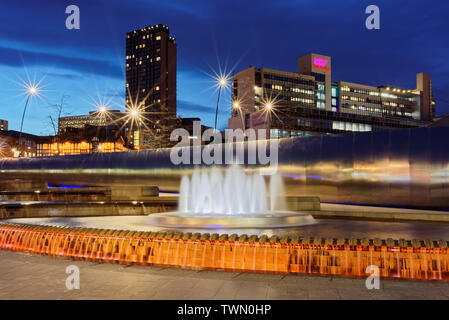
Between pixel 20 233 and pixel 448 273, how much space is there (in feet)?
26.4

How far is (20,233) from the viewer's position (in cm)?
857

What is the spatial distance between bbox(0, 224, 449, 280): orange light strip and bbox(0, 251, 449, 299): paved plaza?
494 millimetres

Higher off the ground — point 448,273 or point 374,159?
point 374,159

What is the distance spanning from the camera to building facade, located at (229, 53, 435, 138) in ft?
362

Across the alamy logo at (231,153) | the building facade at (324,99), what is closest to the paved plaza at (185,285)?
the alamy logo at (231,153)

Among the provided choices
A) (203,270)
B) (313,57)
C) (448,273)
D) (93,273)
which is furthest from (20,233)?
(313,57)

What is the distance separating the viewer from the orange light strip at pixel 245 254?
6172 mm

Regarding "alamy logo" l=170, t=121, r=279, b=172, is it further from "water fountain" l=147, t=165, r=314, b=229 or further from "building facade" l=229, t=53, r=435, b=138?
"building facade" l=229, t=53, r=435, b=138

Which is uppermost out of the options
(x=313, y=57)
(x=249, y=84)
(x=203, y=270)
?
(x=313, y=57)

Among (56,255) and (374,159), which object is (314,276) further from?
(374,159)

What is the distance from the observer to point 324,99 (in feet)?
441

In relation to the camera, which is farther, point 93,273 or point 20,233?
point 20,233

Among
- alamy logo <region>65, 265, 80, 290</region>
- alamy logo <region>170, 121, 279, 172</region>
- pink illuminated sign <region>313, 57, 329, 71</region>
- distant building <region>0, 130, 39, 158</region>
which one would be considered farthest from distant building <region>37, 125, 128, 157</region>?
pink illuminated sign <region>313, 57, 329, 71</region>

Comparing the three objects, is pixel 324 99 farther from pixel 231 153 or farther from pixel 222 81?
pixel 231 153
